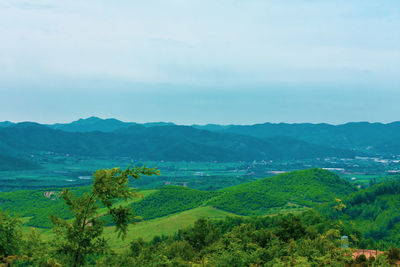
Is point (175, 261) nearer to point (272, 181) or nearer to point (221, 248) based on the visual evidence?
point (221, 248)

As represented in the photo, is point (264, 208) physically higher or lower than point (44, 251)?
lower

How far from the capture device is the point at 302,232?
54.1 metres

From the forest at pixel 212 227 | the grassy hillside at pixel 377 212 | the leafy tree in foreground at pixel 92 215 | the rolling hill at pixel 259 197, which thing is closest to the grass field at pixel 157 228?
the forest at pixel 212 227

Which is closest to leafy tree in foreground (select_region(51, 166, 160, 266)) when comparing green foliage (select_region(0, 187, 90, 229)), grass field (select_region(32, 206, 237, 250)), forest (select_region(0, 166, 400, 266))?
forest (select_region(0, 166, 400, 266))

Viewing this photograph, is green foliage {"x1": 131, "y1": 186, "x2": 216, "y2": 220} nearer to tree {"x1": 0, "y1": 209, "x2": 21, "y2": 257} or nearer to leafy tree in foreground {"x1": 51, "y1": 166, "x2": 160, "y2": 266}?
tree {"x1": 0, "y1": 209, "x2": 21, "y2": 257}

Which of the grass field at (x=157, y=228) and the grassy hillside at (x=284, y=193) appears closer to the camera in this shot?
the grass field at (x=157, y=228)

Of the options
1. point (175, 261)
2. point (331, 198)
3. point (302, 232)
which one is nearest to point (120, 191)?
point (175, 261)

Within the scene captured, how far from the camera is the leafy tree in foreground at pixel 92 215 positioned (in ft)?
56.0

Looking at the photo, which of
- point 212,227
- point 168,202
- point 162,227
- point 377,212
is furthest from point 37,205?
point 377,212

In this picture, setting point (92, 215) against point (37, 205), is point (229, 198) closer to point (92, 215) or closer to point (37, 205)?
point (37, 205)

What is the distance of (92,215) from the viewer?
57.1 feet

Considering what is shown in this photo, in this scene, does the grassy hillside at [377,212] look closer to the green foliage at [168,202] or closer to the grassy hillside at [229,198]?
the grassy hillside at [229,198]

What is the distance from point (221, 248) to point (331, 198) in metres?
121

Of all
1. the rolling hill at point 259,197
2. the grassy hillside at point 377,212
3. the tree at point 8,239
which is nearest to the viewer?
the tree at point 8,239
